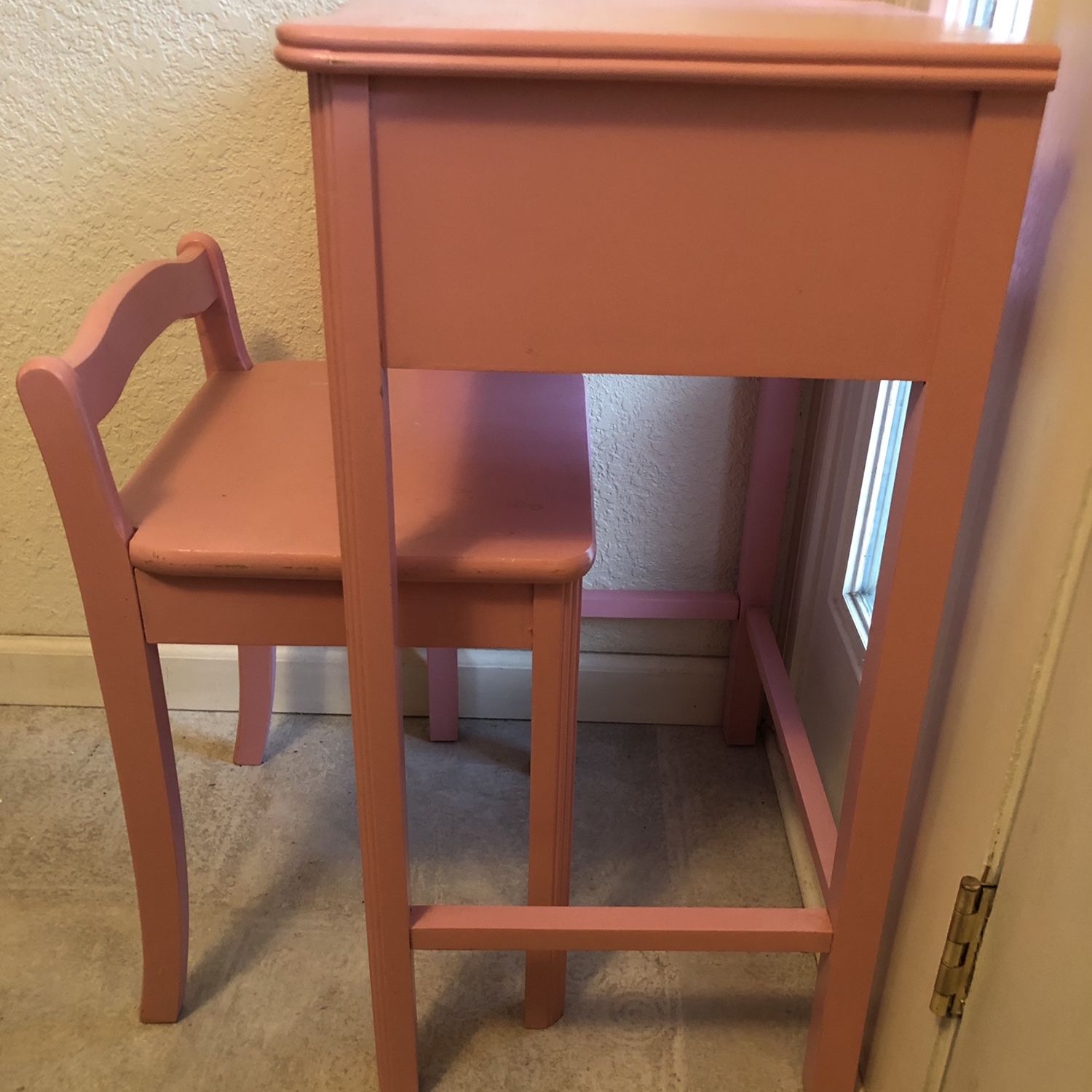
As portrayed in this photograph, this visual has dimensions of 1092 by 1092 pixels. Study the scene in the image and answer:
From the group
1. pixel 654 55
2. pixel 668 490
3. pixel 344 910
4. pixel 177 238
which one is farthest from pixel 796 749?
pixel 177 238

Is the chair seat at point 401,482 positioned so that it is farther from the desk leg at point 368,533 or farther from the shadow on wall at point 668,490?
the shadow on wall at point 668,490

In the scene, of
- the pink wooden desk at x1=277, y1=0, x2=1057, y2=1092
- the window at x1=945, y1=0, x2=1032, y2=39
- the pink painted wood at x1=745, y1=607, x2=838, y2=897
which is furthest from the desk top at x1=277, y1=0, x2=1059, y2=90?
the pink painted wood at x1=745, y1=607, x2=838, y2=897

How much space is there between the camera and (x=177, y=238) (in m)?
1.12

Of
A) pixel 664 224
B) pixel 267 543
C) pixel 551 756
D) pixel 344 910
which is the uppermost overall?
pixel 664 224

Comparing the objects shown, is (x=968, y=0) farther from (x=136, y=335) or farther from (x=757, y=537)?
(x=136, y=335)

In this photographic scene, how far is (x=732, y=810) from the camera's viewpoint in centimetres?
124

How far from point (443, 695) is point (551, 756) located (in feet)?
1.67

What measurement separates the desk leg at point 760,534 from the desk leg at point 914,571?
0.47 meters

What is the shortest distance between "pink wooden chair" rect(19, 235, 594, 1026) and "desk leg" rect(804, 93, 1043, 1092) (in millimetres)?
216

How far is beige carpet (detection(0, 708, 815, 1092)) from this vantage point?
94 cm

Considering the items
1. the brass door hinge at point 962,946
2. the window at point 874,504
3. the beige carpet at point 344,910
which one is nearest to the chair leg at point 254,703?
the beige carpet at point 344,910

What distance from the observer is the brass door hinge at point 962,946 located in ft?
2.31

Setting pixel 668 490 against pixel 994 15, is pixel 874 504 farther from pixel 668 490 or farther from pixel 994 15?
pixel 994 15

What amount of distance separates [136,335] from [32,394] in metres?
0.14
